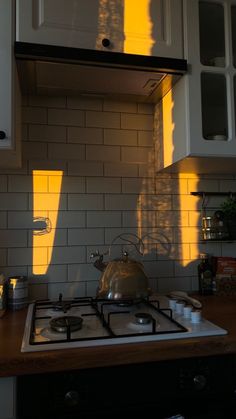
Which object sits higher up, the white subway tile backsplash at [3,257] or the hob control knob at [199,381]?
the white subway tile backsplash at [3,257]

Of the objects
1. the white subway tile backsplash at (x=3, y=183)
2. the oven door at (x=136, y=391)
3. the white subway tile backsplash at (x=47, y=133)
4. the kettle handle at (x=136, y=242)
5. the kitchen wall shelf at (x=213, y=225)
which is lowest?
the oven door at (x=136, y=391)

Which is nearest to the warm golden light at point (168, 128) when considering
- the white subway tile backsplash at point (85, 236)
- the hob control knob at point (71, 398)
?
the white subway tile backsplash at point (85, 236)

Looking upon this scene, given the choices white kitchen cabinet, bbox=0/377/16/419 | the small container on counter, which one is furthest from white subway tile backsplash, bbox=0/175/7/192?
the small container on counter

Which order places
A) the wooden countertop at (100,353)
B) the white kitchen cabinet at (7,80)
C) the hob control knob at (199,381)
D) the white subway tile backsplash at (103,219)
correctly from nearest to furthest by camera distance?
the wooden countertop at (100,353) < the hob control knob at (199,381) < the white kitchen cabinet at (7,80) < the white subway tile backsplash at (103,219)

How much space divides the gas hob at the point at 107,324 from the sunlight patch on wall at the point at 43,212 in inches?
7.8

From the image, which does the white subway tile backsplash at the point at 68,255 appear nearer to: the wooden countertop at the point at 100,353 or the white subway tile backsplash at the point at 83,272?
the white subway tile backsplash at the point at 83,272

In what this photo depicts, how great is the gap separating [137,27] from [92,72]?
0.23 meters

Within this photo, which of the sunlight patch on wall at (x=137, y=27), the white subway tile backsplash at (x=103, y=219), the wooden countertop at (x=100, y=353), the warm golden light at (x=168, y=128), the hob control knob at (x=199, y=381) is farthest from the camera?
the white subway tile backsplash at (x=103, y=219)

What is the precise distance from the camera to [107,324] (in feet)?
3.46

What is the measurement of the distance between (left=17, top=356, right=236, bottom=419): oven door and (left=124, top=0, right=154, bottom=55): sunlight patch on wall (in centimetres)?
108

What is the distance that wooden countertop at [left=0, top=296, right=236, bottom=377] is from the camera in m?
0.84

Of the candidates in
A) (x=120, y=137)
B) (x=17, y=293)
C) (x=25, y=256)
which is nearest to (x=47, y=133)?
(x=120, y=137)

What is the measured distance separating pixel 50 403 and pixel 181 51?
4.14 ft

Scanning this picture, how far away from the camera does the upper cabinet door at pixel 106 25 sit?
3.79 ft
